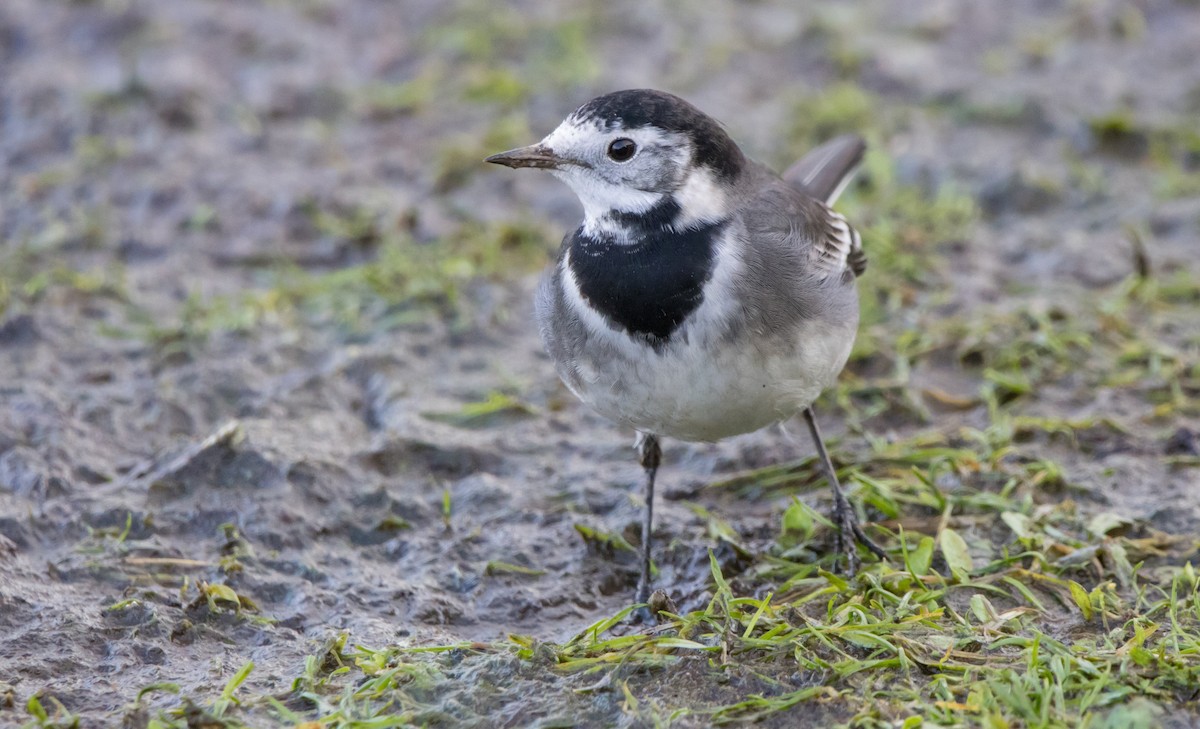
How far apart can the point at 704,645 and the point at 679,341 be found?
988mm

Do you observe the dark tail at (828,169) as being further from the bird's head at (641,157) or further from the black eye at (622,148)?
the black eye at (622,148)

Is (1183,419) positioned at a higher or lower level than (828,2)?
lower

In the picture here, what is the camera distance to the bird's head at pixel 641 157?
4895mm

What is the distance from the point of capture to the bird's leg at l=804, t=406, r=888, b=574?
16.9ft

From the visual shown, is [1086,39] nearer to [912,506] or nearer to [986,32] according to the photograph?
[986,32]

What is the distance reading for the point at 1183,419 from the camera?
19.5ft

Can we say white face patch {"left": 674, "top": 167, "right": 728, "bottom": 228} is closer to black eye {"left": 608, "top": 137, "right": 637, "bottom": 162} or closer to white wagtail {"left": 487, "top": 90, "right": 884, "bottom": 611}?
white wagtail {"left": 487, "top": 90, "right": 884, "bottom": 611}

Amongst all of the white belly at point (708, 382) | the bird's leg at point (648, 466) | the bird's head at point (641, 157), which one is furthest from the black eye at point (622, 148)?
the bird's leg at point (648, 466)

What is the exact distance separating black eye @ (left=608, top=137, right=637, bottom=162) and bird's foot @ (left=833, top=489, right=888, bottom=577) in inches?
60.4

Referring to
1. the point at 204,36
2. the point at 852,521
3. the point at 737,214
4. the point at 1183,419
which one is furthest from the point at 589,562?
the point at 204,36

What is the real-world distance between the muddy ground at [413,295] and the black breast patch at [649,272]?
1129mm

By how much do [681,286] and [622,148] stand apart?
591 millimetres

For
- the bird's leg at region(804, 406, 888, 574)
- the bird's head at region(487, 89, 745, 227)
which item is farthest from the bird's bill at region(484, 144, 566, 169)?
the bird's leg at region(804, 406, 888, 574)

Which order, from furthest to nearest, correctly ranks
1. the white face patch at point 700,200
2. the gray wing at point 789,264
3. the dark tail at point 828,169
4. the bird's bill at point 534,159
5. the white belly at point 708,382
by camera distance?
1. the dark tail at point 828,169
2. the bird's bill at point 534,159
3. the white face patch at point 700,200
4. the gray wing at point 789,264
5. the white belly at point 708,382
